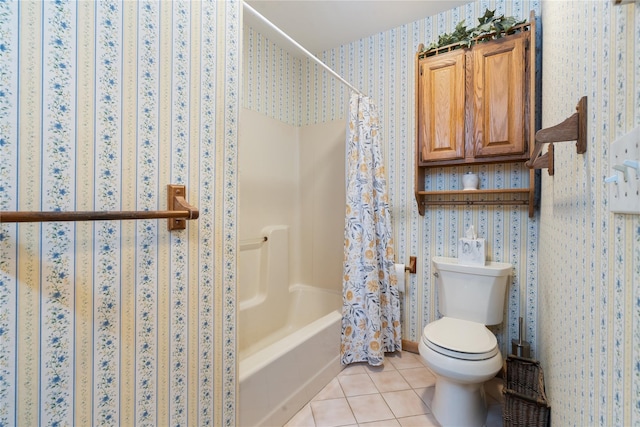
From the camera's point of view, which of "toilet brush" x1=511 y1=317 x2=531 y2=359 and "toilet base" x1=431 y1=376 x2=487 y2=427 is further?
"toilet brush" x1=511 y1=317 x2=531 y2=359

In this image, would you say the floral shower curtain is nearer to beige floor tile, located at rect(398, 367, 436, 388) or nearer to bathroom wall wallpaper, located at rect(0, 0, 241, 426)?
beige floor tile, located at rect(398, 367, 436, 388)

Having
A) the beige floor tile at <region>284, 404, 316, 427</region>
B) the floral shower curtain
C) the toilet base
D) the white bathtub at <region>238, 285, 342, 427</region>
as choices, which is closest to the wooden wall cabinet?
the floral shower curtain

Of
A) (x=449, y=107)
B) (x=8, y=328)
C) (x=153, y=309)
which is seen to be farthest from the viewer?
(x=449, y=107)

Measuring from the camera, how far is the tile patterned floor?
152cm

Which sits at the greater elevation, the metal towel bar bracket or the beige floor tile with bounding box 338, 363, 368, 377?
the metal towel bar bracket

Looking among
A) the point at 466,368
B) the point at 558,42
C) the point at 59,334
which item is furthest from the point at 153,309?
the point at 558,42

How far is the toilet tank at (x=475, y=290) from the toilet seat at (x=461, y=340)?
112 millimetres

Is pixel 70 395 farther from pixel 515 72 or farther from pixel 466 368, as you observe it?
pixel 515 72

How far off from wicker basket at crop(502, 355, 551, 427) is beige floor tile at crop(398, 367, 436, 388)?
47 centimetres

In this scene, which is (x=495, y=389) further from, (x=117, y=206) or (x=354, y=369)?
(x=117, y=206)

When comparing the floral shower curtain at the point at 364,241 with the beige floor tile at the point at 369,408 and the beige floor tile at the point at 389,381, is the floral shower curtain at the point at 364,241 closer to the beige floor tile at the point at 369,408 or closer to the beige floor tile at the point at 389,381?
the beige floor tile at the point at 389,381

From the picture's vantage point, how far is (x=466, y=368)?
1374 millimetres

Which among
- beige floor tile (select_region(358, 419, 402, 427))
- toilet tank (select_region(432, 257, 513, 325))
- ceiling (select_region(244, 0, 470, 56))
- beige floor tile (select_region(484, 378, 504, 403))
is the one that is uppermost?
ceiling (select_region(244, 0, 470, 56))

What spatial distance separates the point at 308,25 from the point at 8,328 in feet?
8.02
